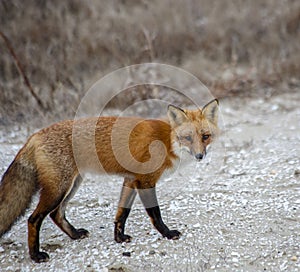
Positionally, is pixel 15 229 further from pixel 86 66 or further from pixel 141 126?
pixel 86 66

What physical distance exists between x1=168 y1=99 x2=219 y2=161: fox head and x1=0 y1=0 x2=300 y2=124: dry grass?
4.09 m

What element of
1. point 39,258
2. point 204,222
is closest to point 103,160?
point 39,258

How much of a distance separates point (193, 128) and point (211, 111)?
0.27 metres

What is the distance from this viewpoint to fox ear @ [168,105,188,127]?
420 cm

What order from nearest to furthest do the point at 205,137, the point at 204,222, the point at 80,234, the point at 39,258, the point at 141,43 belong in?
the point at 39,258 → the point at 205,137 → the point at 80,234 → the point at 204,222 → the point at 141,43

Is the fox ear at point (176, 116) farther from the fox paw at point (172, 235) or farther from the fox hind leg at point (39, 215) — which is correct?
the fox hind leg at point (39, 215)

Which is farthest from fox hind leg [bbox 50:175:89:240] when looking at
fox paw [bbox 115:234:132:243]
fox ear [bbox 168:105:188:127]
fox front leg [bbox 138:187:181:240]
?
fox ear [bbox 168:105:188:127]

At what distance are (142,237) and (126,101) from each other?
13.7 ft

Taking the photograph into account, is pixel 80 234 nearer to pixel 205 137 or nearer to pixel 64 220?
pixel 64 220

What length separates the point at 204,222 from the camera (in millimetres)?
4633

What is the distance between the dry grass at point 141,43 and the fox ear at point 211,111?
408cm

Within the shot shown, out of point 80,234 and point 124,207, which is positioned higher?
point 124,207

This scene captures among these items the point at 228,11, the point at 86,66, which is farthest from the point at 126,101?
the point at 228,11

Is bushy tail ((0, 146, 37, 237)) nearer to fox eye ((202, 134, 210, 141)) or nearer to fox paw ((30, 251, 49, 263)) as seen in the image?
fox paw ((30, 251, 49, 263))
